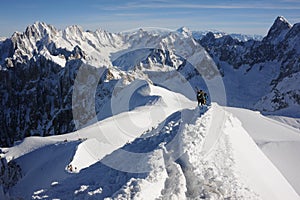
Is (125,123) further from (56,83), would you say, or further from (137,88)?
(56,83)

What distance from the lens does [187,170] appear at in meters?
12.3

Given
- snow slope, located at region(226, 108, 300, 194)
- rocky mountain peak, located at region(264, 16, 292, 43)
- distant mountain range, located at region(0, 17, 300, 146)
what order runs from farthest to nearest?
rocky mountain peak, located at region(264, 16, 292, 43)
distant mountain range, located at region(0, 17, 300, 146)
snow slope, located at region(226, 108, 300, 194)

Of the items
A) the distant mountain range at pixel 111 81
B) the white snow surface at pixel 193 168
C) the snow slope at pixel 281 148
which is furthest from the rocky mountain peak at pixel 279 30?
the white snow surface at pixel 193 168

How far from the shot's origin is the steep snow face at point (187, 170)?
11.3 meters

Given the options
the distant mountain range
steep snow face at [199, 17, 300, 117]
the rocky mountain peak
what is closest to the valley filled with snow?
the distant mountain range

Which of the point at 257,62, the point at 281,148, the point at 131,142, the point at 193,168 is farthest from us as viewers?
the point at 257,62

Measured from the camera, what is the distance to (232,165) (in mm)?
13141

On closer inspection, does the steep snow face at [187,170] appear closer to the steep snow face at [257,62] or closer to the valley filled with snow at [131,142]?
the valley filled with snow at [131,142]

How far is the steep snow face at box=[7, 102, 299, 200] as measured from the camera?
1134 cm

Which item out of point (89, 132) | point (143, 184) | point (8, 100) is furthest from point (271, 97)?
point (143, 184)

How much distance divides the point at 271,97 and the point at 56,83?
194 feet

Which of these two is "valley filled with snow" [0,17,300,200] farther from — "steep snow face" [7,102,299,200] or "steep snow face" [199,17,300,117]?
"steep snow face" [199,17,300,117]

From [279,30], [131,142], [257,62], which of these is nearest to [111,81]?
[131,142]

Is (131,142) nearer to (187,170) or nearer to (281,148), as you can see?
(187,170)
